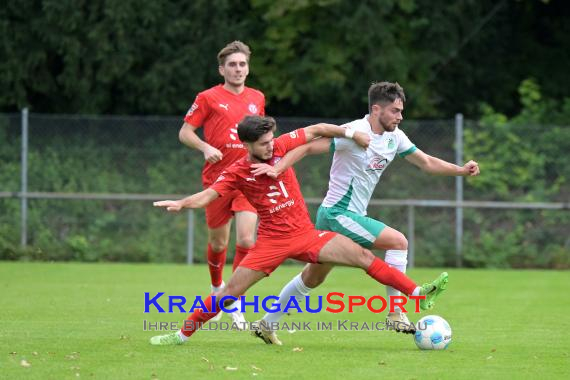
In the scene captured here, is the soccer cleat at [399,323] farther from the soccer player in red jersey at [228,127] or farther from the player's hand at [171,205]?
the player's hand at [171,205]

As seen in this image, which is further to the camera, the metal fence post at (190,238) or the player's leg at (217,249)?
the metal fence post at (190,238)

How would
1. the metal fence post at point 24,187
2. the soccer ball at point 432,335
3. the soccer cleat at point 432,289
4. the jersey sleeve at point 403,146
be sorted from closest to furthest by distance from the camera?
the soccer cleat at point 432,289 < the soccer ball at point 432,335 < the jersey sleeve at point 403,146 < the metal fence post at point 24,187

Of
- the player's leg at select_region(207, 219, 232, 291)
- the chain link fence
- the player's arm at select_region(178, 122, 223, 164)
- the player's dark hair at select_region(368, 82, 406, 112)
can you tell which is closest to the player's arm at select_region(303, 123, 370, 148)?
the player's dark hair at select_region(368, 82, 406, 112)

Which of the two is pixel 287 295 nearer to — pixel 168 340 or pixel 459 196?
pixel 168 340

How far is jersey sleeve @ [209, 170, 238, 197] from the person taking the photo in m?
7.56

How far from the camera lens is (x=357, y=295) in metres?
12.3

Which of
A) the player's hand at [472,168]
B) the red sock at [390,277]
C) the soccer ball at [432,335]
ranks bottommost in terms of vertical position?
the soccer ball at [432,335]

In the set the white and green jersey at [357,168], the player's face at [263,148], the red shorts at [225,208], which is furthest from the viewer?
the red shorts at [225,208]

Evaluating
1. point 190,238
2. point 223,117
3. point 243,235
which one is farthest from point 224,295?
point 190,238

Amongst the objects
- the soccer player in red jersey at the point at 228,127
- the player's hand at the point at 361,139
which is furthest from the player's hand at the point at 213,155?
the player's hand at the point at 361,139

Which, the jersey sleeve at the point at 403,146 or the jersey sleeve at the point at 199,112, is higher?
the jersey sleeve at the point at 199,112

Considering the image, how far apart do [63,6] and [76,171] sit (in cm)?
328

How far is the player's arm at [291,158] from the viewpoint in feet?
24.6

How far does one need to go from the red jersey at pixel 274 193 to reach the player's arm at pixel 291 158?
6 cm
